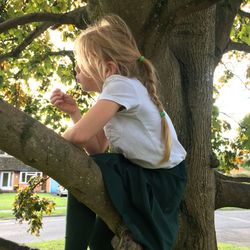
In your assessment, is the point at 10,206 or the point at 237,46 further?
the point at 10,206

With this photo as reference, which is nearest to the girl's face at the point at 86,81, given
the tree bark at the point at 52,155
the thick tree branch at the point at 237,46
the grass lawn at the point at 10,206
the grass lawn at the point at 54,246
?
the tree bark at the point at 52,155

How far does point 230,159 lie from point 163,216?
15.8 feet

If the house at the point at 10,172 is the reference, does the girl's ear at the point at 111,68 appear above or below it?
above

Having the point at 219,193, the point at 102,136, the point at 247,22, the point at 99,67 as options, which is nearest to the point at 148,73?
the point at 99,67

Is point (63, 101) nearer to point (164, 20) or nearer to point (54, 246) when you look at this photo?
point (164, 20)

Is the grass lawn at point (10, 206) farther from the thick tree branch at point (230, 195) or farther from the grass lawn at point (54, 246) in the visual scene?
the thick tree branch at point (230, 195)

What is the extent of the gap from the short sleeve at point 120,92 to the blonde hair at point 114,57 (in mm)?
86

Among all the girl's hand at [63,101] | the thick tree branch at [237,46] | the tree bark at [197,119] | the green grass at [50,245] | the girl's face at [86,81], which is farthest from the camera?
the green grass at [50,245]

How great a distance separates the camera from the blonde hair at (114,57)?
2000 mm

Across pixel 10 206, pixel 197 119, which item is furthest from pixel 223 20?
pixel 10 206

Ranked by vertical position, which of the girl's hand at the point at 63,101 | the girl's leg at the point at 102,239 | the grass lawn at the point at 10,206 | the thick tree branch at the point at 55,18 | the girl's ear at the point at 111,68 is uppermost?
the thick tree branch at the point at 55,18

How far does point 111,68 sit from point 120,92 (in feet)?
0.59

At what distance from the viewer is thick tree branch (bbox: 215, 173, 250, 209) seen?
11.5 ft

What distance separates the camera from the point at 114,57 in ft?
6.55
